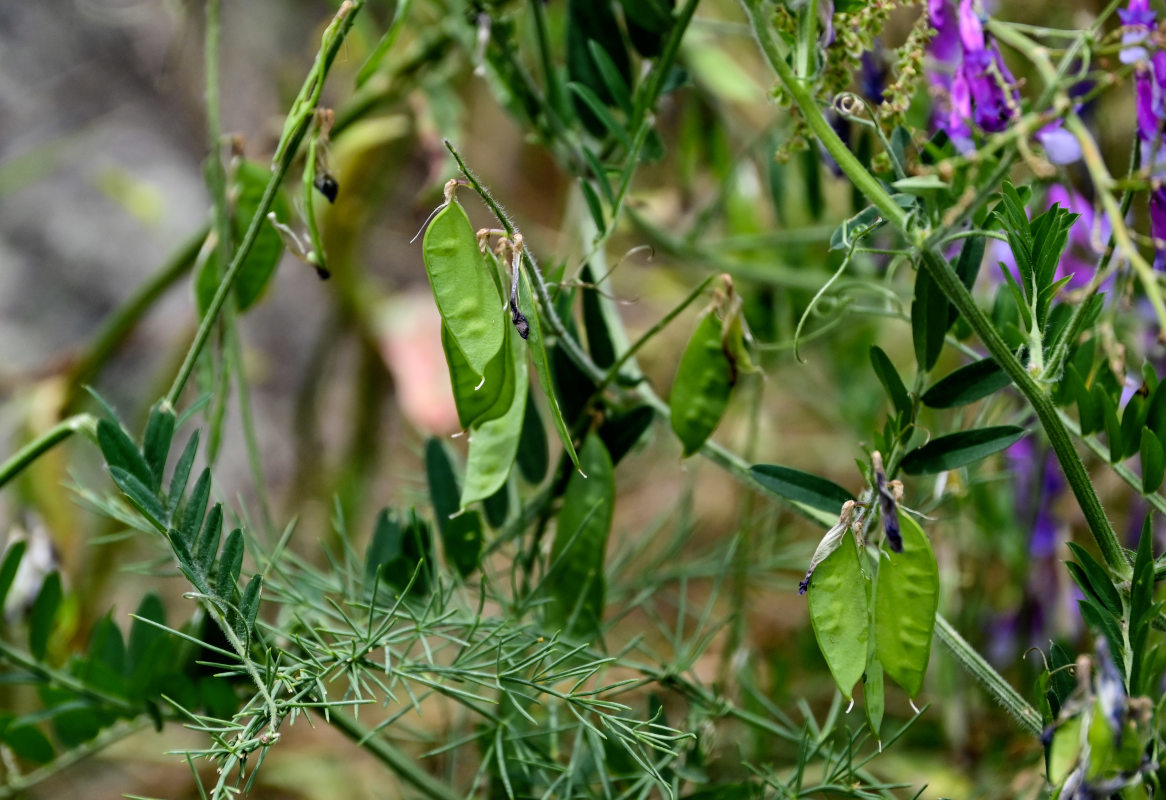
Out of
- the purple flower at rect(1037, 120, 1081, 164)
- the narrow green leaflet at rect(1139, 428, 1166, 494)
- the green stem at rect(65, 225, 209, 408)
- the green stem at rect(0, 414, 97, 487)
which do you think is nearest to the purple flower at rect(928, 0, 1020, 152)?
the purple flower at rect(1037, 120, 1081, 164)

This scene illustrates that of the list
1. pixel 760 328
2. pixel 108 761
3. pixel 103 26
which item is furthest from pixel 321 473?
pixel 103 26

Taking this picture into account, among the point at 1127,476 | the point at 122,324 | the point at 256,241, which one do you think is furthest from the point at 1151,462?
the point at 122,324

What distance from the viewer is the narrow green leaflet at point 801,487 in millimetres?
348

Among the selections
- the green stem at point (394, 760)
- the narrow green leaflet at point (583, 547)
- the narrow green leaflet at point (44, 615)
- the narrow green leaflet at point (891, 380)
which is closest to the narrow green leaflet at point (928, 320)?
the narrow green leaflet at point (891, 380)

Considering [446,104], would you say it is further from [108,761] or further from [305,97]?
[108,761]

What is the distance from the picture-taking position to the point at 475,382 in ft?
0.99

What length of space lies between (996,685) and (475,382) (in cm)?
19

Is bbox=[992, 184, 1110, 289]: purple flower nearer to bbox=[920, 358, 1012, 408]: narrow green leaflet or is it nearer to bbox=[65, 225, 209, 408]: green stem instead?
bbox=[920, 358, 1012, 408]: narrow green leaflet

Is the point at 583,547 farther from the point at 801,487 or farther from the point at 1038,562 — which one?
the point at 1038,562

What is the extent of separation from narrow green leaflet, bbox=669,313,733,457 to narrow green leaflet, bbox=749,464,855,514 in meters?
0.03

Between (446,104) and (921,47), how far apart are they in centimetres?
39

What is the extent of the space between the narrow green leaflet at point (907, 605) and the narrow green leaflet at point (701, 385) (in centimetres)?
9

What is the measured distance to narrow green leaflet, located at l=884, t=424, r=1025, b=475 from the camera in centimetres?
33

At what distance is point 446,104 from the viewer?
653 millimetres
